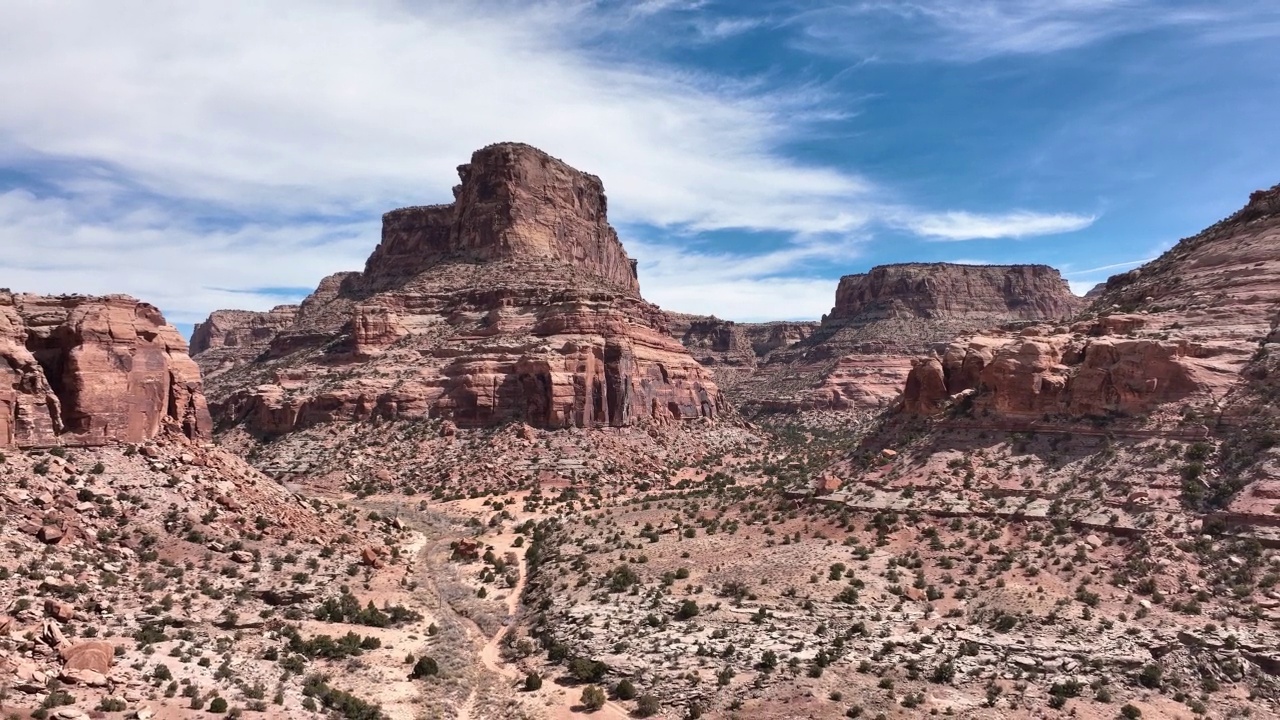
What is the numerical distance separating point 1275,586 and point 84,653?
107 ft

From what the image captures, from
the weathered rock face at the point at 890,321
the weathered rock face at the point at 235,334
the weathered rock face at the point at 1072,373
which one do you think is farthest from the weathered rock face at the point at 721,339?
the weathered rock face at the point at 1072,373

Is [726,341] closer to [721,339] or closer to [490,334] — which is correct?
[721,339]

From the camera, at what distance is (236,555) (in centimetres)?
2781

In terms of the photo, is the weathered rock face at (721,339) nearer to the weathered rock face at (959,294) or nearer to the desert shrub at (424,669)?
the weathered rock face at (959,294)

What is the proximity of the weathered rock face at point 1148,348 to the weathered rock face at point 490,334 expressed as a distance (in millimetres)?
32353

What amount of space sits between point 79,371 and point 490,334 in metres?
44.3

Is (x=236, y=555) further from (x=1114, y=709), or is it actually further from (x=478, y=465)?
(x=478, y=465)

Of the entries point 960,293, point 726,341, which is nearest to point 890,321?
point 960,293

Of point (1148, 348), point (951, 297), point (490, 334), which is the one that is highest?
point (951, 297)

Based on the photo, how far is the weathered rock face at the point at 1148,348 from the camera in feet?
109

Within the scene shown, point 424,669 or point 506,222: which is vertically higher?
point 506,222

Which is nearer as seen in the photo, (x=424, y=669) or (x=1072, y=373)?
(x=424, y=669)

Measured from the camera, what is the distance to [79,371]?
28.1 m

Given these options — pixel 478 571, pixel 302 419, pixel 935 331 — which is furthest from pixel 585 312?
pixel 935 331
